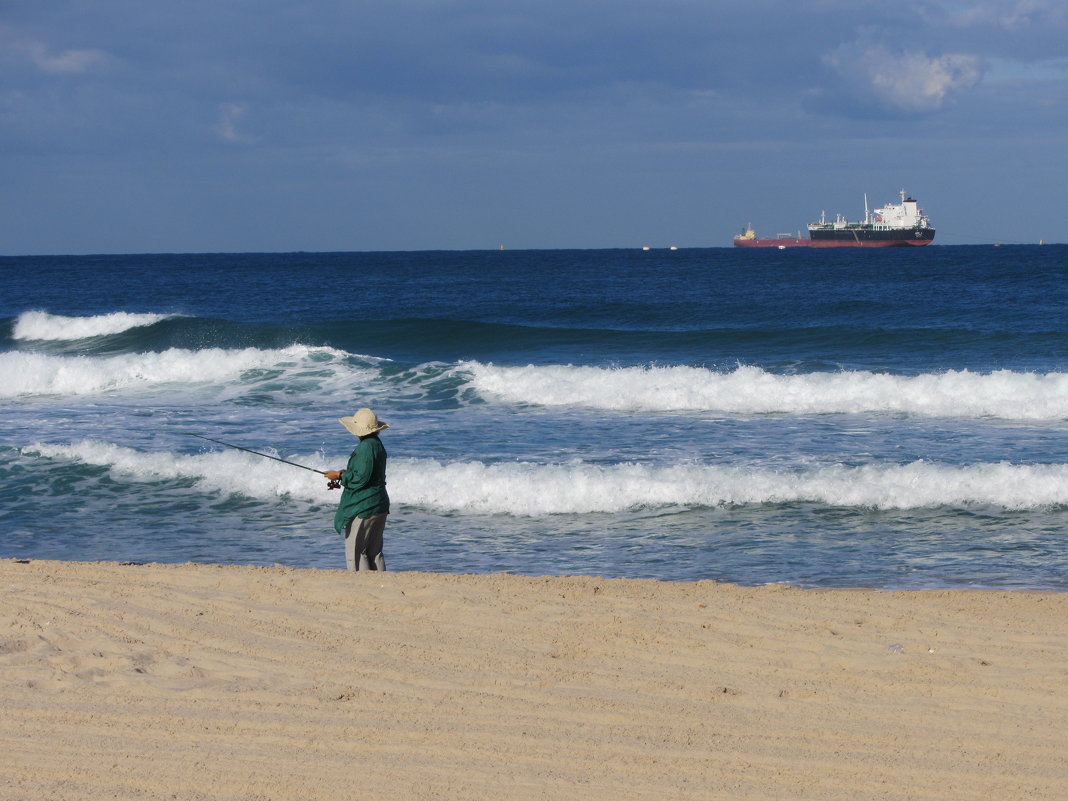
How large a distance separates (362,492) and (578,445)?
6064 millimetres

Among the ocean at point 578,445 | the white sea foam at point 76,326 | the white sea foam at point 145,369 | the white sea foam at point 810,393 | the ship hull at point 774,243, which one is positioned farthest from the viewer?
the ship hull at point 774,243

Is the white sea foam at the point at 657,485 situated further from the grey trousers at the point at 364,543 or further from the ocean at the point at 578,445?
the grey trousers at the point at 364,543

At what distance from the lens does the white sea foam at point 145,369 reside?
66.8 feet

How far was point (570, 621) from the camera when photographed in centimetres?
634

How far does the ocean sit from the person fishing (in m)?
1.05

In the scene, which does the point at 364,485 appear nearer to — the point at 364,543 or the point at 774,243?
the point at 364,543

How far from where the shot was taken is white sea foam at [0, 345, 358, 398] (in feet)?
66.8

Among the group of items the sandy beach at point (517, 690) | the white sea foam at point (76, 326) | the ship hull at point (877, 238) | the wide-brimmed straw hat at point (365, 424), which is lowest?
the sandy beach at point (517, 690)

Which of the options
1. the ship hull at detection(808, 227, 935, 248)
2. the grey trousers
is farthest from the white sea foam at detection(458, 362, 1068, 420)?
the ship hull at detection(808, 227, 935, 248)

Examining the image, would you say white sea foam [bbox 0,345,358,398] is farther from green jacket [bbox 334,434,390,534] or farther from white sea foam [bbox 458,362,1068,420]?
green jacket [bbox 334,434,390,534]

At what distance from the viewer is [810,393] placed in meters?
17.1

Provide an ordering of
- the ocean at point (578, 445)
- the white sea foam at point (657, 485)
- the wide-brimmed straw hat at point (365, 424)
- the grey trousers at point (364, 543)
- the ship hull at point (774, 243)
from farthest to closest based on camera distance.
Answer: the ship hull at point (774, 243)
the white sea foam at point (657, 485)
the ocean at point (578, 445)
the grey trousers at point (364, 543)
the wide-brimmed straw hat at point (365, 424)

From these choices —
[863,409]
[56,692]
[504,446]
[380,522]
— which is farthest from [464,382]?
[56,692]

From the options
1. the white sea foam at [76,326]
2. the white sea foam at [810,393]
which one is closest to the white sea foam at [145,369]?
the white sea foam at [810,393]
